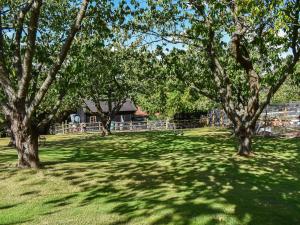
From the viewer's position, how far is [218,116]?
52.5 meters

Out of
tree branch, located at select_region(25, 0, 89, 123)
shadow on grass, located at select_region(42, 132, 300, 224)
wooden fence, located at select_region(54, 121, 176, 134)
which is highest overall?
tree branch, located at select_region(25, 0, 89, 123)

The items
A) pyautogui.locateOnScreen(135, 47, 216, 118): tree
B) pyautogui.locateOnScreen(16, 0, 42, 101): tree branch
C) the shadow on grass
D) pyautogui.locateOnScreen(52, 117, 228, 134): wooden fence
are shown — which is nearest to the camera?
the shadow on grass

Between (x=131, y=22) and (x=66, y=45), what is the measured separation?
687 cm

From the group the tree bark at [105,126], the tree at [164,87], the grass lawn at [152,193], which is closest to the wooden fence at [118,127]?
the tree at [164,87]

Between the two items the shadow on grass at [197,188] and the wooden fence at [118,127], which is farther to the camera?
the wooden fence at [118,127]

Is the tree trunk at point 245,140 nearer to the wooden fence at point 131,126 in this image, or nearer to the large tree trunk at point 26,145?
the large tree trunk at point 26,145

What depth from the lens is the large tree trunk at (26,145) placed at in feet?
40.9

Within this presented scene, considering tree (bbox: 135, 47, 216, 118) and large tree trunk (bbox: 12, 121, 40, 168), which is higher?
tree (bbox: 135, 47, 216, 118)

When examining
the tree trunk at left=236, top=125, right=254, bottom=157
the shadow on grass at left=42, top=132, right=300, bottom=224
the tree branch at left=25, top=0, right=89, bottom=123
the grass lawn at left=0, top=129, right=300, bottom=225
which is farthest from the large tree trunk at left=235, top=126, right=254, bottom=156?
the tree branch at left=25, top=0, right=89, bottom=123

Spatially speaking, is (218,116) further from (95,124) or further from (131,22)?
(131,22)

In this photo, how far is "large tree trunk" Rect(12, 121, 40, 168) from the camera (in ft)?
40.9

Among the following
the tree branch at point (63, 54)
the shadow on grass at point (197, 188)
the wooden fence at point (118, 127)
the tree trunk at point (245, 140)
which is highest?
the tree branch at point (63, 54)

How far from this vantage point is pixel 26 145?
12.7 metres

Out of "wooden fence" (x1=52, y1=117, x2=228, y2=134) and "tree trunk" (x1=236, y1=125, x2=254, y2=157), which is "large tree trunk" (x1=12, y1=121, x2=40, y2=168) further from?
"wooden fence" (x1=52, y1=117, x2=228, y2=134)
